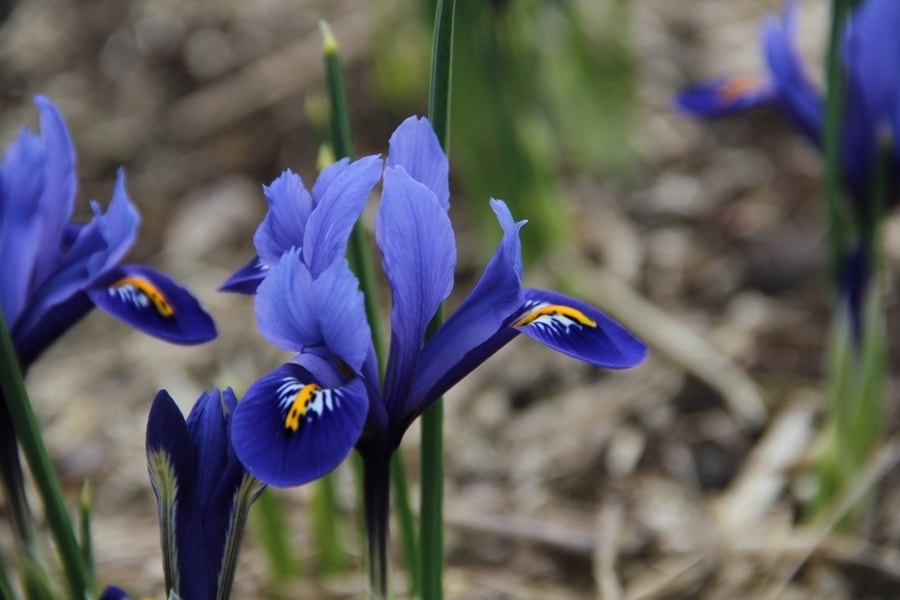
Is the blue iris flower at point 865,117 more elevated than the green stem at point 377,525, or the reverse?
the blue iris flower at point 865,117

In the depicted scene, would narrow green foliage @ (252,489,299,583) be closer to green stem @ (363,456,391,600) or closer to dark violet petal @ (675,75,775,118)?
Answer: green stem @ (363,456,391,600)

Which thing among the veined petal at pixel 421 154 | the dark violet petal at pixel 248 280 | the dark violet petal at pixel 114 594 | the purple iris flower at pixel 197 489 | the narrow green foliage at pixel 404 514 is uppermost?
the veined petal at pixel 421 154

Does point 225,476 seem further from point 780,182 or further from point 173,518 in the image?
point 780,182

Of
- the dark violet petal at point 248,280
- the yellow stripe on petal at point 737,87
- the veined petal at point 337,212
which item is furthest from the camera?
the yellow stripe on petal at point 737,87

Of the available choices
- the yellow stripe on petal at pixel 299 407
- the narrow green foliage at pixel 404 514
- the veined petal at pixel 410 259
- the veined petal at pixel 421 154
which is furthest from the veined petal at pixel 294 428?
the narrow green foliage at pixel 404 514

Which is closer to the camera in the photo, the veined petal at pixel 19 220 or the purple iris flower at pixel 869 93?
the veined petal at pixel 19 220

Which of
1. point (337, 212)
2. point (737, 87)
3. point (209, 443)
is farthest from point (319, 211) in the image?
point (737, 87)

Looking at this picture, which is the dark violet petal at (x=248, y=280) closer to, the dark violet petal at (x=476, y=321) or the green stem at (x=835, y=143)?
the dark violet petal at (x=476, y=321)
